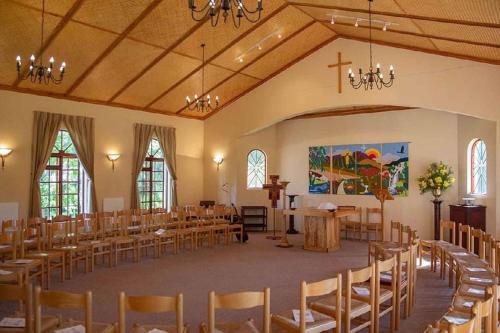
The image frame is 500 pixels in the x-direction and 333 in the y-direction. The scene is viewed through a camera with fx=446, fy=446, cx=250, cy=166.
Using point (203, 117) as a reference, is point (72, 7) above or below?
above

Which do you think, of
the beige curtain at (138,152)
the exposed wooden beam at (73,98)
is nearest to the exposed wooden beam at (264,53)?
the exposed wooden beam at (73,98)

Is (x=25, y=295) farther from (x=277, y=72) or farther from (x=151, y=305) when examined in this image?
(x=277, y=72)

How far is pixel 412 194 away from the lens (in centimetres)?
1145

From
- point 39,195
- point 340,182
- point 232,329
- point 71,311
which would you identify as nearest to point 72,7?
point 39,195

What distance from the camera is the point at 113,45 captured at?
8773 mm

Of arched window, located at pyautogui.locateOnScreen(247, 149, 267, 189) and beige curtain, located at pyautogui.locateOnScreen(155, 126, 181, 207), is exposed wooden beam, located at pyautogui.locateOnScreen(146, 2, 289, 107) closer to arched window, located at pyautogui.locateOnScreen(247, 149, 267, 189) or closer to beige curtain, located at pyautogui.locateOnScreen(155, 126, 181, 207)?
beige curtain, located at pyautogui.locateOnScreen(155, 126, 181, 207)

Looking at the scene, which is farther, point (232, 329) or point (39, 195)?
point (39, 195)

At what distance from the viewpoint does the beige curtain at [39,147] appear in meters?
9.52

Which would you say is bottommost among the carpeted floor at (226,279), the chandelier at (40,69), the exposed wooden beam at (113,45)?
Answer: the carpeted floor at (226,279)

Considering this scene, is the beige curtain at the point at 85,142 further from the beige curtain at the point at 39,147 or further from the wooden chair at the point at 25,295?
the wooden chair at the point at 25,295

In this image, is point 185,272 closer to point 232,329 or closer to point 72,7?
point 232,329

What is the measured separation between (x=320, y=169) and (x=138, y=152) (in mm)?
5173

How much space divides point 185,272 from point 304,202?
6.13 metres

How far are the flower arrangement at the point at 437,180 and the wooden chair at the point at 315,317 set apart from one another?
293 inches
